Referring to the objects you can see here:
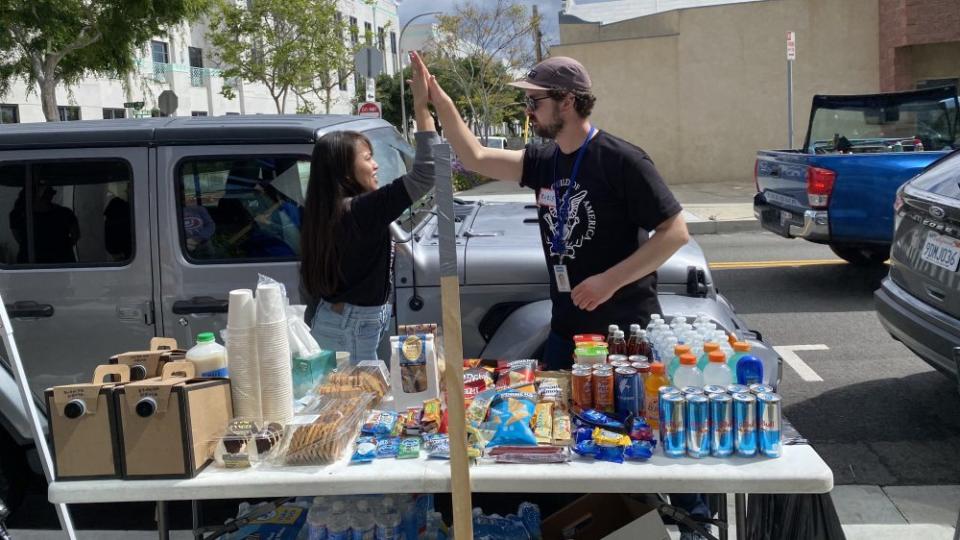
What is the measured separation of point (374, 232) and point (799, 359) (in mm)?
4522

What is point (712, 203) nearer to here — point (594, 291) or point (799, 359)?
point (799, 359)

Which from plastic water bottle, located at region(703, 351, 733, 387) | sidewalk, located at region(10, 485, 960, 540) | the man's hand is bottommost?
sidewalk, located at region(10, 485, 960, 540)

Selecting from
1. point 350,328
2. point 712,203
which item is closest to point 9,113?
point 712,203

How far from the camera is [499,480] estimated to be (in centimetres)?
243

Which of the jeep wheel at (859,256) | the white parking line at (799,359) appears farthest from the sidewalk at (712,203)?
the white parking line at (799,359)

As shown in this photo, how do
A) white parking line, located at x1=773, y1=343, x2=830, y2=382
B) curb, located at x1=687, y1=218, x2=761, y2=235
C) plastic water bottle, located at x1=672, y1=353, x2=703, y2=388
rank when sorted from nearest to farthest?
plastic water bottle, located at x1=672, y1=353, x2=703, y2=388 → white parking line, located at x1=773, y1=343, x2=830, y2=382 → curb, located at x1=687, y1=218, x2=761, y2=235

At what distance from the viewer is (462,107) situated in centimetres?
4003

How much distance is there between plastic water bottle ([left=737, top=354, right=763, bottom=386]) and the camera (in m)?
2.61

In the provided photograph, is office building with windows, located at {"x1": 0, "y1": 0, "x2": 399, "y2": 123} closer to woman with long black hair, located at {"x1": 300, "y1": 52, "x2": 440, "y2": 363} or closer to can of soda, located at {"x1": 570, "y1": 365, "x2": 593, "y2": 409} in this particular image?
woman with long black hair, located at {"x1": 300, "y1": 52, "x2": 440, "y2": 363}

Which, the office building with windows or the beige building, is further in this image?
the office building with windows

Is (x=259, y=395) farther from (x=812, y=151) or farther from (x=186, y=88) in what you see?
(x=186, y=88)

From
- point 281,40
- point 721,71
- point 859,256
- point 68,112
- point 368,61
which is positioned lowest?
point 859,256

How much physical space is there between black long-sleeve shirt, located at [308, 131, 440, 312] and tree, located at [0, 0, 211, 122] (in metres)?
16.2

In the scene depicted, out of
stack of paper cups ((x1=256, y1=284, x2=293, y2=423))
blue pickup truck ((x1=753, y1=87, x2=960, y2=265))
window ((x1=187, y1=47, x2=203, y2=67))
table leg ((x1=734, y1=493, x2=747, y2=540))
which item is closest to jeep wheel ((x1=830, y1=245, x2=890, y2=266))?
blue pickup truck ((x1=753, y1=87, x2=960, y2=265))
